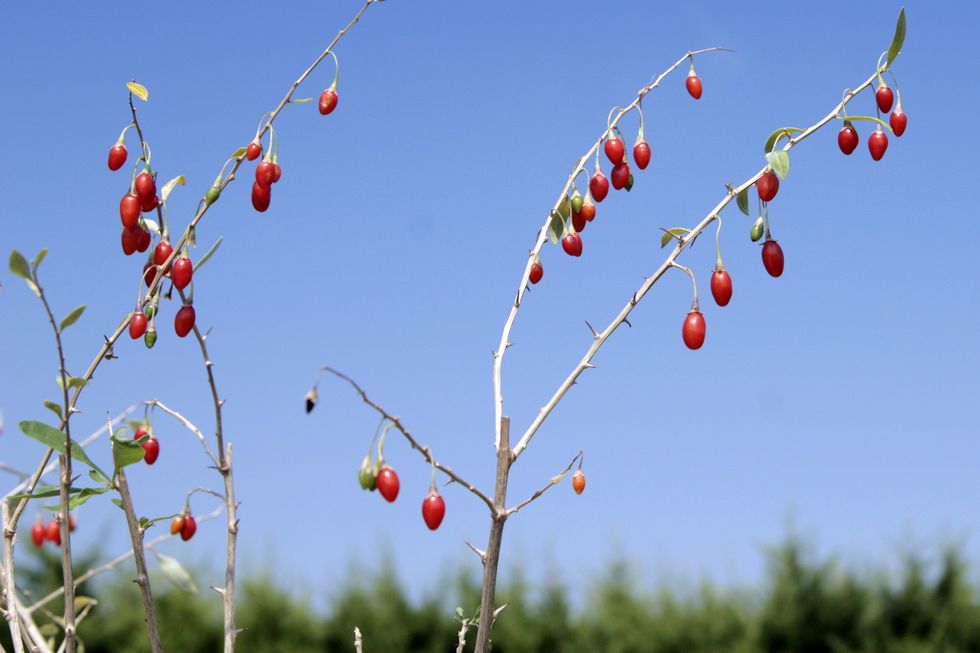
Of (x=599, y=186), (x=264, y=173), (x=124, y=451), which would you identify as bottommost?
(x=124, y=451)

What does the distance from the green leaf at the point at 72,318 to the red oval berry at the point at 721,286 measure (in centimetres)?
135

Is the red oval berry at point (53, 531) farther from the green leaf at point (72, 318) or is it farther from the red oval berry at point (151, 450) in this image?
the green leaf at point (72, 318)

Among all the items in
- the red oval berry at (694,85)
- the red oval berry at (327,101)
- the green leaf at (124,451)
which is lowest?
the green leaf at (124,451)

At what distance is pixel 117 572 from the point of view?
706 centimetres

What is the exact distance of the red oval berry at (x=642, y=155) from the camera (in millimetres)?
2854

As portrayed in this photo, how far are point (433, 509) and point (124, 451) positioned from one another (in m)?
0.61

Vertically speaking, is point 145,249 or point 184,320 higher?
point 145,249

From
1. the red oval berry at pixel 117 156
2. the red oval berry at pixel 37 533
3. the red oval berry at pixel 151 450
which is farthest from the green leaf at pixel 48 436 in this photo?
the red oval berry at pixel 37 533

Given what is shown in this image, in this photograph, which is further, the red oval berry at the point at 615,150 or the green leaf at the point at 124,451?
the red oval berry at the point at 615,150

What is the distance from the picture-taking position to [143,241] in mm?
2484

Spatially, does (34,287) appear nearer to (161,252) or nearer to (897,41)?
(161,252)

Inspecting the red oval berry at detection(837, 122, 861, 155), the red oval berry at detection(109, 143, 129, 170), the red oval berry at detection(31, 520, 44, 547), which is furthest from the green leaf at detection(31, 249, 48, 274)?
the red oval berry at detection(31, 520, 44, 547)

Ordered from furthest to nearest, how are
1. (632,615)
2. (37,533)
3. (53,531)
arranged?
(632,615)
(37,533)
(53,531)

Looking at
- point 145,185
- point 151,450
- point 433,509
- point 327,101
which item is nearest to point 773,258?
point 433,509
